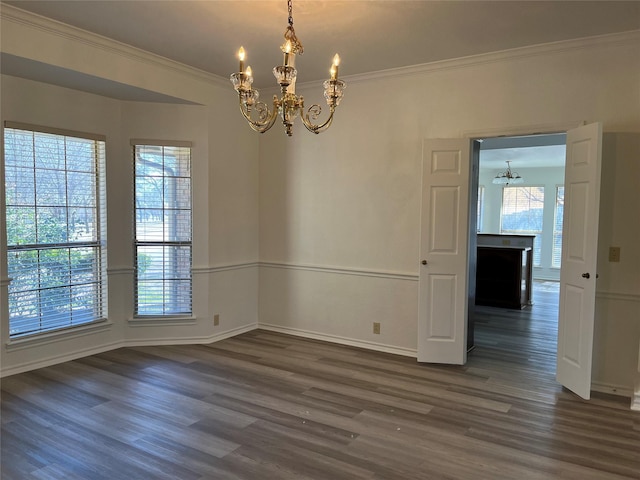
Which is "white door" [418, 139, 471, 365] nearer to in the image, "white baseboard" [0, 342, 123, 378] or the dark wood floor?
the dark wood floor

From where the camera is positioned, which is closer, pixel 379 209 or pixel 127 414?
pixel 127 414

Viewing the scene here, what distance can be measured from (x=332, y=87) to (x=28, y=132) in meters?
2.93

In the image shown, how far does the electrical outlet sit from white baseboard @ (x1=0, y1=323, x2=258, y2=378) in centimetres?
371

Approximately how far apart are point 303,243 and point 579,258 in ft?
8.95

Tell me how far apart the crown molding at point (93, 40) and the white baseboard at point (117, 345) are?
270 centimetres

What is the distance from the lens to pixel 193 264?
483 centimetres

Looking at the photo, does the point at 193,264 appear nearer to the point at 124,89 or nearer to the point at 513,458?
the point at 124,89

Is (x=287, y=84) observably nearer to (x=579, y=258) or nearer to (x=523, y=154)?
(x=579, y=258)

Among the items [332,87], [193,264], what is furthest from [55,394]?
[332,87]

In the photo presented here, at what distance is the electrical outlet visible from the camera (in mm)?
3555

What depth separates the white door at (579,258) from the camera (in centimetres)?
336

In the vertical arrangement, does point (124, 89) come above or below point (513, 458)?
above

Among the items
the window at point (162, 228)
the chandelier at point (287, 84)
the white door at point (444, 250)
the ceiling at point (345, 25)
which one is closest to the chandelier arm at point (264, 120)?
the chandelier at point (287, 84)

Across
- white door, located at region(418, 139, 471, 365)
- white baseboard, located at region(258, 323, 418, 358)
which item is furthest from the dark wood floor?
white door, located at region(418, 139, 471, 365)
